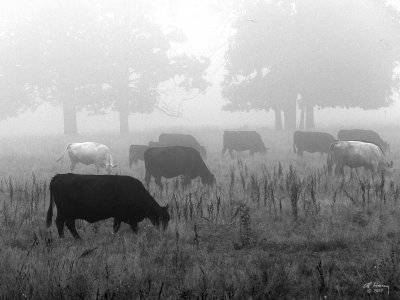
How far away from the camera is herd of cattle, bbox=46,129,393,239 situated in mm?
6336

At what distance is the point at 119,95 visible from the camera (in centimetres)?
2623

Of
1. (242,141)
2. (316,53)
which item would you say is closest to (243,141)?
(242,141)

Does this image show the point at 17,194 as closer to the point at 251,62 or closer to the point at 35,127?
the point at 251,62

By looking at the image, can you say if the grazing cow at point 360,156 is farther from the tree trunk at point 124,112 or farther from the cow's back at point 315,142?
the tree trunk at point 124,112

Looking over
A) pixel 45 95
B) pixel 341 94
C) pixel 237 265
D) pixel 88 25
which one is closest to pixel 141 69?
pixel 88 25

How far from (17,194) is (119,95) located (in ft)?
58.7

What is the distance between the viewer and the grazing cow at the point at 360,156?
11984mm

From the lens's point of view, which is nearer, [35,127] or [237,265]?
[237,265]

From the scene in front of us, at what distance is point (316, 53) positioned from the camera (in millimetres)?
25891

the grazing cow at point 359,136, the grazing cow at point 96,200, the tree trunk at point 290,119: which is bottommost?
the grazing cow at point 96,200

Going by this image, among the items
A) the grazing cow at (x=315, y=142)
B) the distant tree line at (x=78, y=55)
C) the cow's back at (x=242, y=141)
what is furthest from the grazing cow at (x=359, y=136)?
the distant tree line at (x=78, y=55)

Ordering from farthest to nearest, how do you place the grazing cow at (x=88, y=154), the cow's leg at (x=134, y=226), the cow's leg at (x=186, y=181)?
the grazing cow at (x=88, y=154) < the cow's leg at (x=186, y=181) < the cow's leg at (x=134, y=226)

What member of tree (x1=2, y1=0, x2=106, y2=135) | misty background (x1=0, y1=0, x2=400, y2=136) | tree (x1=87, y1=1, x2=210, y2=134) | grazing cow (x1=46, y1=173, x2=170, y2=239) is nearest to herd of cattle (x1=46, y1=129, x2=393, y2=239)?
grazing cow (x1=46, y1=173, x2=170, y2=239)

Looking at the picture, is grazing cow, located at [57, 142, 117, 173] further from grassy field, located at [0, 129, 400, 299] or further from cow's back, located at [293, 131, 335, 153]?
cow's back, located at [293, 131, 335, 153]
